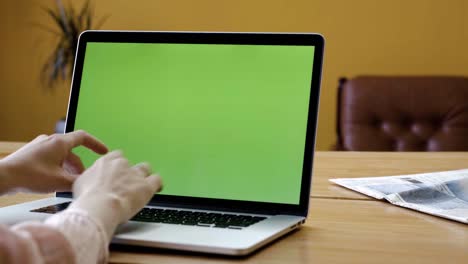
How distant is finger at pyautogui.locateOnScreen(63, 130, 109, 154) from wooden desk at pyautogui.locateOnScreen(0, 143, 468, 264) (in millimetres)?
170

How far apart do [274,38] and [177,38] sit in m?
0.14

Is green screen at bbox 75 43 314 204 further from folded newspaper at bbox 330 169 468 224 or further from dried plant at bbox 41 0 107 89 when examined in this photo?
dried plant at bbox 41 0 107 89

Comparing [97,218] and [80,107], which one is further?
[80,107]

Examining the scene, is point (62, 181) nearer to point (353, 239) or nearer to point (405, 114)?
point (353, 239)

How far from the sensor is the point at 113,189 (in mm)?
720

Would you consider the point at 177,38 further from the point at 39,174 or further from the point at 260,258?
the point at 260,258

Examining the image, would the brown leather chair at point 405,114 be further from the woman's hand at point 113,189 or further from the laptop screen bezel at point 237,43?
the woman's hand at point 113,189

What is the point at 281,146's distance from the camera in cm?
87

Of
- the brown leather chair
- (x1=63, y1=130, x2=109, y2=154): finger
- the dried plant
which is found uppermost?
the dried plant

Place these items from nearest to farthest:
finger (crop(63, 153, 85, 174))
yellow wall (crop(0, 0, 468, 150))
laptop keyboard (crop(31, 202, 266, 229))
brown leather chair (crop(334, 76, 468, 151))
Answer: laptop keyboard (crop(31, 202, 266, 229)), finger (crop(63, 153, 85, 174)), brown leather chair (crop(334, 76, 468, 151)), yellow wall (crop(0, 0, 468, 150))

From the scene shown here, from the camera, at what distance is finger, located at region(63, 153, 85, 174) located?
907 mm

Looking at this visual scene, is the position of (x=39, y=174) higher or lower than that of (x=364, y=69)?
lower

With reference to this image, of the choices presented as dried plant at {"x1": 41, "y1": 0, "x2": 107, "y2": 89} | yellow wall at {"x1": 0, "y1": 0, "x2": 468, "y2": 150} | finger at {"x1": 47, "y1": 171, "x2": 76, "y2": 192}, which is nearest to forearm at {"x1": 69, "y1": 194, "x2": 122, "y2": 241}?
finger at {"x1": 47, "y1": 171, "x2": 76, "y2": 192}

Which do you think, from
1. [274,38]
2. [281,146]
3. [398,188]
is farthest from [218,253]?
[398,188]
